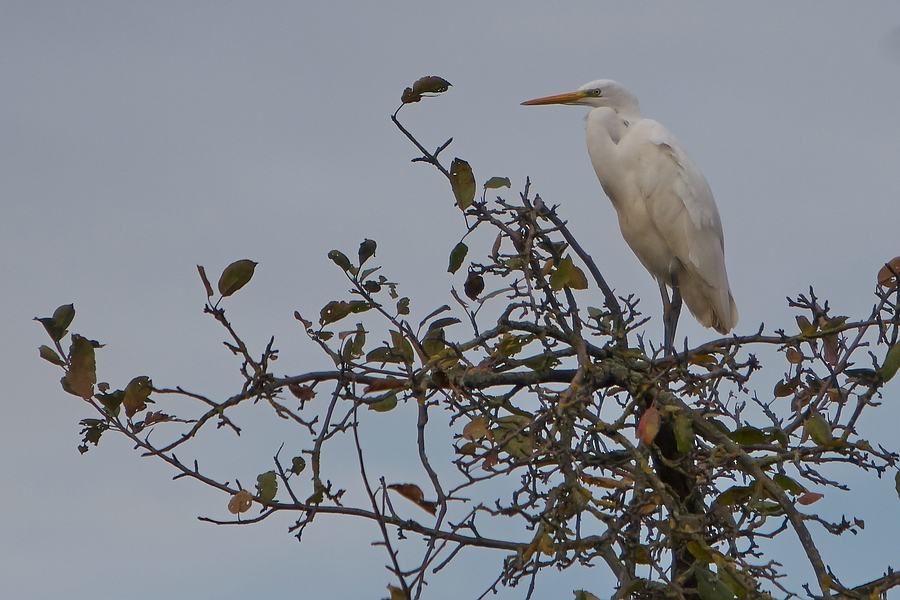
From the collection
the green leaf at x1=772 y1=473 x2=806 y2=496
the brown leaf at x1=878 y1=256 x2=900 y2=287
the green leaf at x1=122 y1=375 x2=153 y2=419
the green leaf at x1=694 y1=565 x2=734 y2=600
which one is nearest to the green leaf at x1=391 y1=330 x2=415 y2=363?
the green leaf at x1=122 y1=375 x2=153 y2=419

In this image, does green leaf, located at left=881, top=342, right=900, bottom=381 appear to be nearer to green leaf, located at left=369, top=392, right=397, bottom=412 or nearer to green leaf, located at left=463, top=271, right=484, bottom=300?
green leaf, located at left=463, top=271, right=484, bottom=300

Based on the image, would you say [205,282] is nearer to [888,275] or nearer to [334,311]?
[334,311]

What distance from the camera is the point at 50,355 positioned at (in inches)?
82.0

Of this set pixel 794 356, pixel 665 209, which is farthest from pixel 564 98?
pixel 794 356

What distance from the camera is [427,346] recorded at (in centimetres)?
244

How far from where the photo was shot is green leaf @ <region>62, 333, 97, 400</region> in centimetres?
207

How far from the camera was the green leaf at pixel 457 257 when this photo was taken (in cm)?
238

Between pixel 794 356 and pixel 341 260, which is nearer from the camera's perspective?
pixel 341 260

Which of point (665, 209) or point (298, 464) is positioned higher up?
point (665, 209)

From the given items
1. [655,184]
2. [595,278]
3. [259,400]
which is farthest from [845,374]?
[655,184]

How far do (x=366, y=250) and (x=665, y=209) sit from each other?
376 cm

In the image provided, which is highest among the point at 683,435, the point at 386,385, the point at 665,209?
the point at 665,209

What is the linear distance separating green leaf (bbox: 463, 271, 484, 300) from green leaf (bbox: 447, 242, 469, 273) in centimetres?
5

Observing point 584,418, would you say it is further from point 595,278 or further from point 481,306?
point 595,278
